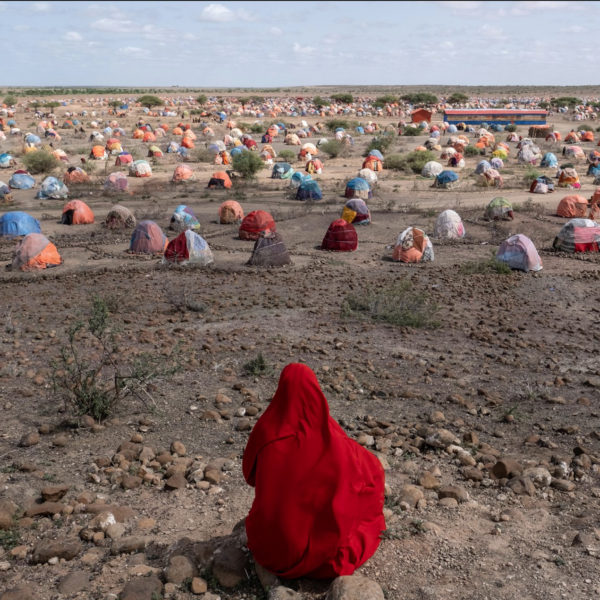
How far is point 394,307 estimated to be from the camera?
9898 millimetres

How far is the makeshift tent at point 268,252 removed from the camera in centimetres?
1310

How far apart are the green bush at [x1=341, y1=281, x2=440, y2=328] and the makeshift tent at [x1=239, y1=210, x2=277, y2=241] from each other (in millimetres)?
5252

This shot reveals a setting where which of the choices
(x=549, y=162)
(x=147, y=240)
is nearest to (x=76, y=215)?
(x=147, y=240)

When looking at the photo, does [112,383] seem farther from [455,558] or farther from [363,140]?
[363,140]

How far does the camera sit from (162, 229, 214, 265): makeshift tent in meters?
12.9

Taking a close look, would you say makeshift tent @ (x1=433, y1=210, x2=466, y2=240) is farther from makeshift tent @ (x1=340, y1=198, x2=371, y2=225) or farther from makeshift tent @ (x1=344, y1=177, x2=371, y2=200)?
makeshift tent @ (x1=344, y1=177, x2=371, y2=200)

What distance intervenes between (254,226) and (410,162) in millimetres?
15218

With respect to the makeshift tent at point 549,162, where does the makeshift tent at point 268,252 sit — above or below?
below

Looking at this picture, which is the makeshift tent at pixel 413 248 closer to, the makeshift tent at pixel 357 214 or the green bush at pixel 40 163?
the makeshift tent at pixel 357 214

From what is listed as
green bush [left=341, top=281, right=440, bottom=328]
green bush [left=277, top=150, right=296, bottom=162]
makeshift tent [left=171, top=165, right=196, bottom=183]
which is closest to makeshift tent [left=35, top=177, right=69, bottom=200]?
makeshift tent [left=171, top=165, right=196, bottom=183]

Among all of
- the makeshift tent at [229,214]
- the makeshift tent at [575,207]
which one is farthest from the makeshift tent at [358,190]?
the makeshift tent at [575,207]

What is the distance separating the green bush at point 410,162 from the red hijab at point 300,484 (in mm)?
25197

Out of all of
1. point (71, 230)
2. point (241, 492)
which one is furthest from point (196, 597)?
point (71, 230)

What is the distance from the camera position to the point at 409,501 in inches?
193
